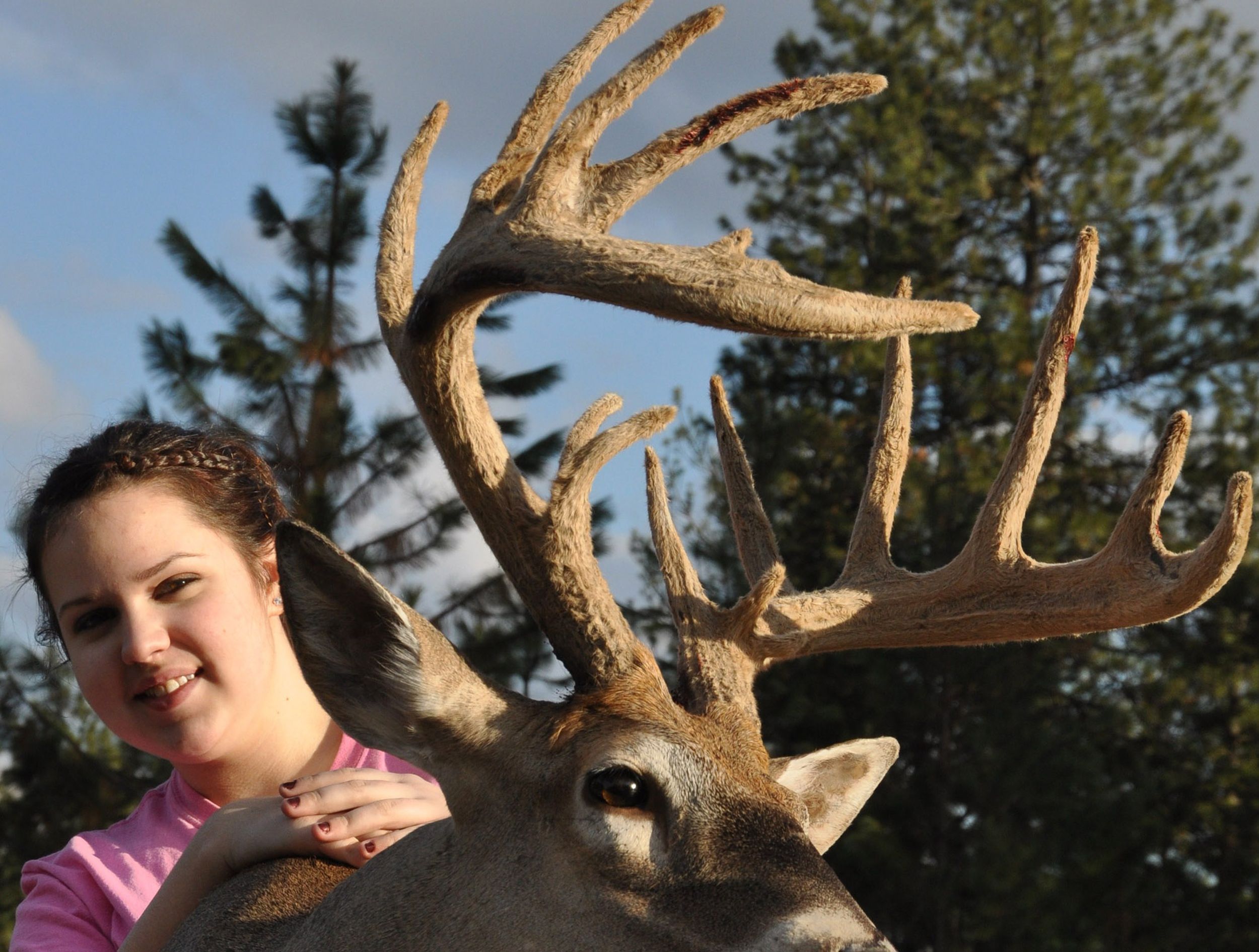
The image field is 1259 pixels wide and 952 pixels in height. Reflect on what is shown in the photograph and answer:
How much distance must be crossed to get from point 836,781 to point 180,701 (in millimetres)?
1494

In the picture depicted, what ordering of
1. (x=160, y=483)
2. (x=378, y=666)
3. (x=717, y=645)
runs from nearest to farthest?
(x=378, y=666), (x=717, y=645), (x=160, y=483)

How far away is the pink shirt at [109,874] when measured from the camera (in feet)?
9.90

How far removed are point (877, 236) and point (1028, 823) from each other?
703 centimetres

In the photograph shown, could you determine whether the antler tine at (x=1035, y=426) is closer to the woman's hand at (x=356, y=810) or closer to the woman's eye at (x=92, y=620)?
the woman's hand at (x=356, y=810)

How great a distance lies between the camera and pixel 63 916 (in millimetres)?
3027

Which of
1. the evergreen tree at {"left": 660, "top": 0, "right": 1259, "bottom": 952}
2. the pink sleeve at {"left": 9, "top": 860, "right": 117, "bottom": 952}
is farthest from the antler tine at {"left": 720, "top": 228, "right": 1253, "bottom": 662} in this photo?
the evergreen tree at {"left": 660, "top": 0, "right": 1259, "bottom": 952}

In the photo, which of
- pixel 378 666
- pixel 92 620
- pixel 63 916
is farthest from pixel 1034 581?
pixel 63 916

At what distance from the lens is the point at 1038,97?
56.3 feet

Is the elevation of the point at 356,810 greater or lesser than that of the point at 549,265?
lesser

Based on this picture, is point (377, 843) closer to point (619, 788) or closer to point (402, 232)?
point (619, 788)

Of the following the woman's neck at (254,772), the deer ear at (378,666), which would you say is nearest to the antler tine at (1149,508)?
the deer ear at (378,666)

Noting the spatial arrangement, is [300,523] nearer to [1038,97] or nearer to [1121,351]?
[1121,351]

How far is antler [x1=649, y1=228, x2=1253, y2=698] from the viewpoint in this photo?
3.20 m

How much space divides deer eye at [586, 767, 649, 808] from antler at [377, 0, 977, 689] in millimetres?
283
